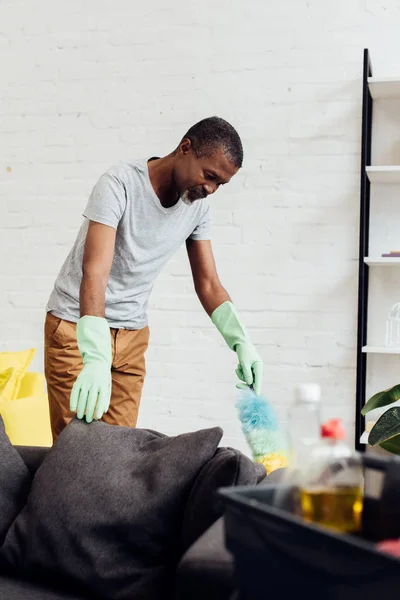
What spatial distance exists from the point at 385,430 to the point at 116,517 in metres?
0.72

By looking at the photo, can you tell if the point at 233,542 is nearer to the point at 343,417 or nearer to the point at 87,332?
the point at 87,332

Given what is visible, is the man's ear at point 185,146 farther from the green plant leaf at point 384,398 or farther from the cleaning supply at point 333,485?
the cleaning supply at point 333,485

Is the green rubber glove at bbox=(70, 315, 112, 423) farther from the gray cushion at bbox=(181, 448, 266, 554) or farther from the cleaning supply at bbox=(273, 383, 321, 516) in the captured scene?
the cleaning supply at bbox=(273, 383, 321, 516)

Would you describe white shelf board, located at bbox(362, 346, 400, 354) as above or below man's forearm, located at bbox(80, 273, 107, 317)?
below

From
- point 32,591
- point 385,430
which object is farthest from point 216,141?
point 32,591

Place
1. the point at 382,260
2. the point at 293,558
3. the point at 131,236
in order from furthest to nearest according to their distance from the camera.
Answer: the point at 382,260
the point at 131,236
the point at 293,558

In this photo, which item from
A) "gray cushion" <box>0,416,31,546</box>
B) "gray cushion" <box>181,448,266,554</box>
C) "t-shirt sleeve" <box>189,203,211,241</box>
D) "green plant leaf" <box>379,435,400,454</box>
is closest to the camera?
"gray cushion" <box>181,448,266,554</box>

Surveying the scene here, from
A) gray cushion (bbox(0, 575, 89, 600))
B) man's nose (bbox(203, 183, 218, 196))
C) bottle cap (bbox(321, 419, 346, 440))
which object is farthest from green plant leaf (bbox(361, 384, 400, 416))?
bottle cap (bbox(321, 419, 346, 440))

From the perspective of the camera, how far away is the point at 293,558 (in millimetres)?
755

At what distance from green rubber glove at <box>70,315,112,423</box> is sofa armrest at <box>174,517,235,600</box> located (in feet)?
2.76

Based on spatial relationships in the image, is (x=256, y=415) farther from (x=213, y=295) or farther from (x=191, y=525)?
(x=213, y=295)

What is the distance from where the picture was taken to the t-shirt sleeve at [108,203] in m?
2.12

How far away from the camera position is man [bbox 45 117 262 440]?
2.04 m

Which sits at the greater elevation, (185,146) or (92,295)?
(185,146)
